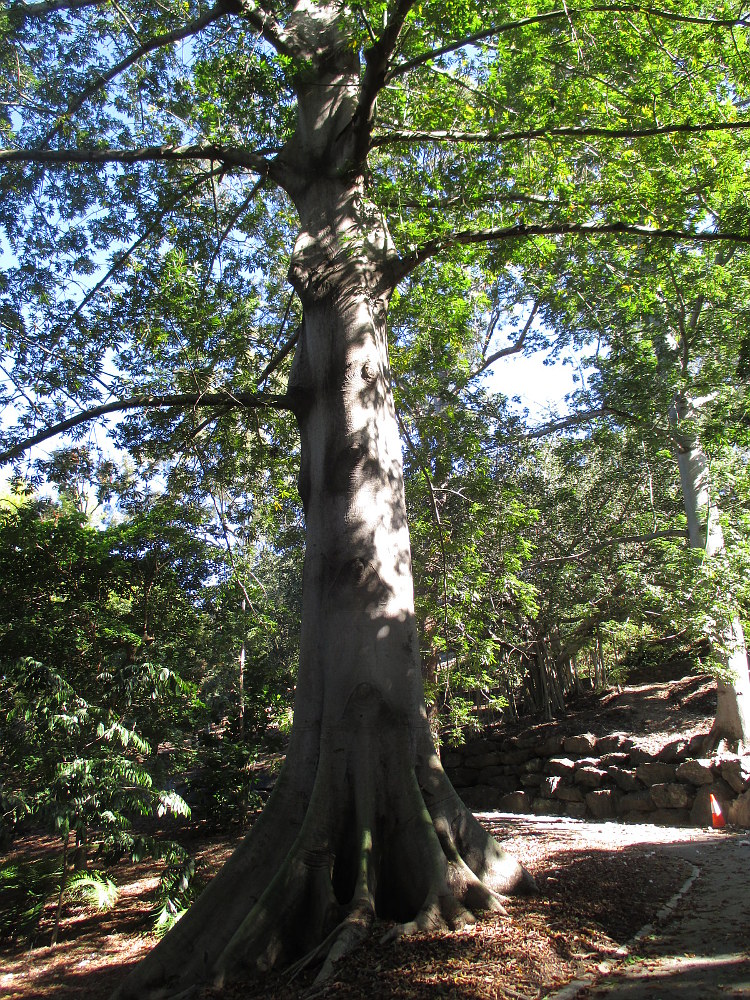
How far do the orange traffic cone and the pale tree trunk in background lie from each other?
93 cm

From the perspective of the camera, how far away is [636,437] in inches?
370

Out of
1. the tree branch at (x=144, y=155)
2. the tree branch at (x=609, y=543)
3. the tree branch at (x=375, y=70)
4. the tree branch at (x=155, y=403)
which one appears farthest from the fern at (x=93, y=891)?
the tree branch at (x=609, y=543)

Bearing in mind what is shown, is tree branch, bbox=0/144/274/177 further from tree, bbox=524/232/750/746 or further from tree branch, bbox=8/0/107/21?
tree, bbox=524/232/750/746

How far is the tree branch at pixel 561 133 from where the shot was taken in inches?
197

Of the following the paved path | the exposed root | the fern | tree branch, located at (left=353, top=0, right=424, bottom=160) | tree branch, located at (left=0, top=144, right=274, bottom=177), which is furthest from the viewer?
the fern

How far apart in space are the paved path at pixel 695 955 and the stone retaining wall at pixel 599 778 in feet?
13.5

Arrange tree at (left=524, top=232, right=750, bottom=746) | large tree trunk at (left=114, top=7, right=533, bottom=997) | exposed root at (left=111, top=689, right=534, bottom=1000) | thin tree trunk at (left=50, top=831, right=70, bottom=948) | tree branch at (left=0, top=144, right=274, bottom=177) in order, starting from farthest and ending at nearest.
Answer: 1. tree at (left=524, top=232, right=750, bottom=746)
2. tree branch at (left=0, top=144, right=274, bottom=177)
3. thin tree trunk at (left=50, top=831, right=70, bottom=948)
4. large tree trunk at (left=114, top=7, right=533, bottom=997)
5. exposed root at (left=111, top=689, right=534, bottom=1000)

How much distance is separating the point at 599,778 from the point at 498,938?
7.99 metres

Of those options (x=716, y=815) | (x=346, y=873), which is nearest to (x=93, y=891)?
(x=346, y=873)

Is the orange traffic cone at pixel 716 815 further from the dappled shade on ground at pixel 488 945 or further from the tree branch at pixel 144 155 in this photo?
the tree branch at pixel 144 155

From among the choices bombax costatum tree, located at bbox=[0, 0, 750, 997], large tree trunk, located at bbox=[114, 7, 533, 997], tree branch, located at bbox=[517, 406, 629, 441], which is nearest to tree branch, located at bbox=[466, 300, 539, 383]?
tree branch, located at bbox=[517, 406, 629, 441]

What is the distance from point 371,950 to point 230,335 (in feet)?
18.6

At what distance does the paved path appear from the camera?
2651 mm

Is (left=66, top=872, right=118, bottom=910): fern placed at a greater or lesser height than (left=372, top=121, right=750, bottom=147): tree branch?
lesser
